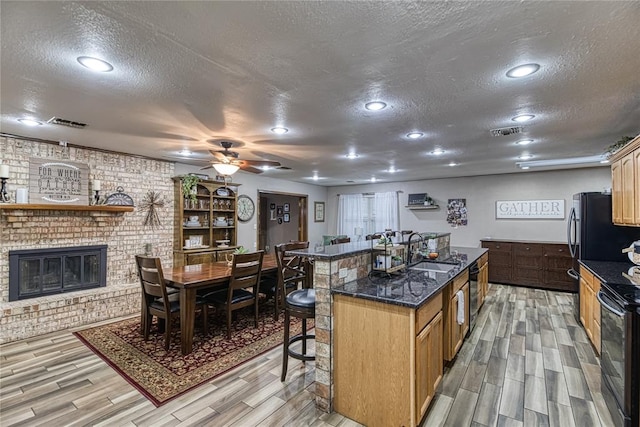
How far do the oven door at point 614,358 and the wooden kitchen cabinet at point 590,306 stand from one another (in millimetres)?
686

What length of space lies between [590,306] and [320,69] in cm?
377

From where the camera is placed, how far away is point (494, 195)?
6.61m

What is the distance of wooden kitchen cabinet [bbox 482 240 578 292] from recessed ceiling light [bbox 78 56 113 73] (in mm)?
6676

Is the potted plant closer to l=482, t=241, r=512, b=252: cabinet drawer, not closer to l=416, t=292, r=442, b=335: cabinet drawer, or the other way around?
l=416, t=292, r=442, b=335: cabinet drawer

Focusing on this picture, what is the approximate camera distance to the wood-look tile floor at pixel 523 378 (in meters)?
2.15

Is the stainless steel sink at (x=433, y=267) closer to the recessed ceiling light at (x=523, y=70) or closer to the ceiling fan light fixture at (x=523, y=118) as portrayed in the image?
the ceiling fan light fixture at (x=523, y=118)

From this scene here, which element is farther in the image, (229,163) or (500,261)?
(500,261)

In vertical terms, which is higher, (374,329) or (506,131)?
(506,131)

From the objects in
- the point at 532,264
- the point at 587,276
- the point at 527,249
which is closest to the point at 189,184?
the point at 587,276

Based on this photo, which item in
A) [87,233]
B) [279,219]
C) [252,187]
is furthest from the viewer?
[279,219]

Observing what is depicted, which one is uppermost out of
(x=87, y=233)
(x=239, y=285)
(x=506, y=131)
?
(x=506, y=131)

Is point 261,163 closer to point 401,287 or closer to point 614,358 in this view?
point 401,287

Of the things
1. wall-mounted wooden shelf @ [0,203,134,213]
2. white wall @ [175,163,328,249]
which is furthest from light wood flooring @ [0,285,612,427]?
white wall @ [175,163,328,249]

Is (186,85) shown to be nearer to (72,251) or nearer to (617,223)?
(72,251)
